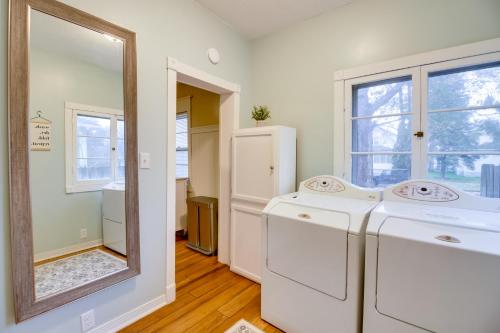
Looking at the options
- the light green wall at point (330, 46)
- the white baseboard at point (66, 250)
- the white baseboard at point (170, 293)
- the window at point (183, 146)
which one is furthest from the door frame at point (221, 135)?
the window at point (183, 146)

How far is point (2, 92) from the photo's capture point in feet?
3.97

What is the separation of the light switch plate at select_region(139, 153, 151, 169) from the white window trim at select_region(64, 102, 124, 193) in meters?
0.19

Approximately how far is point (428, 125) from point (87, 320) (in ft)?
9.39

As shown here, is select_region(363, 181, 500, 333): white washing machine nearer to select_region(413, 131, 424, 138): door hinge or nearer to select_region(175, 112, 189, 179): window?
select_region(413, 131, 424, 138): door hinge

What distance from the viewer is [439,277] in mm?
1136

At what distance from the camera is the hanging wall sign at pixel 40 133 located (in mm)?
1318

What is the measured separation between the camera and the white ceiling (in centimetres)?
219

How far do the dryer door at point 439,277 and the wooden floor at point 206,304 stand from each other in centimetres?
97

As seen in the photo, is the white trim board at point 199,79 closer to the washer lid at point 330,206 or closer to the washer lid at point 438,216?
the washer lid at point 330,206

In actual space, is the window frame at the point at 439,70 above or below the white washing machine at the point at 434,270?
above

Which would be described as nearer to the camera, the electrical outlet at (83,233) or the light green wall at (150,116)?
the light green wall at (150,116)

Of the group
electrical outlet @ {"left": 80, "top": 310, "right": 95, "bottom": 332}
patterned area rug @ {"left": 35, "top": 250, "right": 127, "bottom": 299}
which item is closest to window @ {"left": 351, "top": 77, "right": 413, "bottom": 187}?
patterned area rug @ {"left": 35, "top": 250, "right": 127, "bottom": 299}

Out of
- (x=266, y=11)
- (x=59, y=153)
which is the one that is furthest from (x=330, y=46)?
(x=59, y=153)

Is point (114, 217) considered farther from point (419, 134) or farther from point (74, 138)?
point (419, 134)
